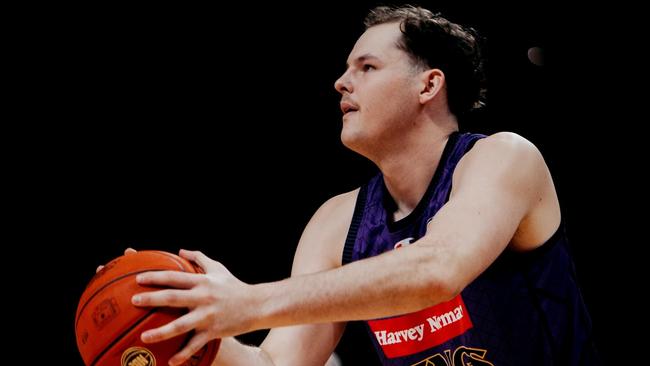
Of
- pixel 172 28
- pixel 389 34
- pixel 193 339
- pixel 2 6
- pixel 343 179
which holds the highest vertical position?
pixel 2 6

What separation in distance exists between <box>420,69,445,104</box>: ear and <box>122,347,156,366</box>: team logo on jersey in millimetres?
1214

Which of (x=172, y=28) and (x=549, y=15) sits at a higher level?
(x=172, y=28)

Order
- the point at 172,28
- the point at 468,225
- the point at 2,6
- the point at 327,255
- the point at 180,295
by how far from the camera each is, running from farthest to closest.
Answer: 1. the point at 172,28
2. the point at 2,6
3. the point at 327,255
4. the point at 468,225
5. the point at 180,295

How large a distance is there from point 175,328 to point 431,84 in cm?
131

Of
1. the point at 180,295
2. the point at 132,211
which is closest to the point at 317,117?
the point at 132,211

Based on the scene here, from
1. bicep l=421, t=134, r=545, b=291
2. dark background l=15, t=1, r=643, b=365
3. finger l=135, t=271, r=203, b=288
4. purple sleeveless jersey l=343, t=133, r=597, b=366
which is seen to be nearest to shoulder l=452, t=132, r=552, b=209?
bicep l=421, t=134, r=545, b=291

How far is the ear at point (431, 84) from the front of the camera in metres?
2.24

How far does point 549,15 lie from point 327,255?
1.86 metres

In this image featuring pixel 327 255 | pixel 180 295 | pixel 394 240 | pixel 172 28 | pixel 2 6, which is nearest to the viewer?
pixel 180 295

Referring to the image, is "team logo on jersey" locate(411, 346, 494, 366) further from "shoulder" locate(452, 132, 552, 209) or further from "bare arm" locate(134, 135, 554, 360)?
"bare arm" locate(134, 135, 554, 360)

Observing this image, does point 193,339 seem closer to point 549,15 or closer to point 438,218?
point 438,218

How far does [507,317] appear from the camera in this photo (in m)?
1.92

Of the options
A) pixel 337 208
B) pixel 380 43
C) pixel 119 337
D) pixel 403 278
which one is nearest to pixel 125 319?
pixel 119 337

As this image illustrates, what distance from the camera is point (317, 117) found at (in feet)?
12.5
